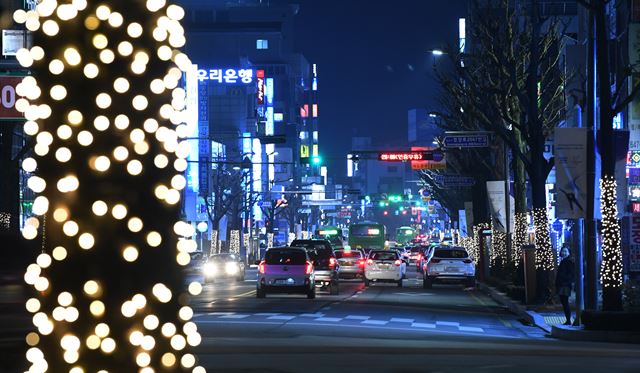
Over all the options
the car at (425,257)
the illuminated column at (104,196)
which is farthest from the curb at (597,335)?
the car at (425,257)

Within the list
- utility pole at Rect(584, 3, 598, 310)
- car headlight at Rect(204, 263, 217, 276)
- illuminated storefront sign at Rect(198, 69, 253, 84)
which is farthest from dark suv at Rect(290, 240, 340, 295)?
illuminated storefront sign at Rect(198, 69, 253, 84)

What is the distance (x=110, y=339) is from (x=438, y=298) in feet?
123

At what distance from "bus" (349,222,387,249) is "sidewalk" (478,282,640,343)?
56.6m

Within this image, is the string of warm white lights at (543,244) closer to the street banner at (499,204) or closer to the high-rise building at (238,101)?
the street banner at (499,204)

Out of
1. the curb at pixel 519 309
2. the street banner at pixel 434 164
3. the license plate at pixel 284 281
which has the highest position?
the street banner at pixel 434 164

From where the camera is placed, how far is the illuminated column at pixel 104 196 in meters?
4.73

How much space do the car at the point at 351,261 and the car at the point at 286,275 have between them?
713 inches

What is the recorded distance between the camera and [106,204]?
478cm

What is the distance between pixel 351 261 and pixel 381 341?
3711cm

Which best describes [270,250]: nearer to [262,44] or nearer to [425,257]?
[425,257]

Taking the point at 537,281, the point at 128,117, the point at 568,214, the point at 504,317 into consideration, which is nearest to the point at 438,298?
the point at 537,281

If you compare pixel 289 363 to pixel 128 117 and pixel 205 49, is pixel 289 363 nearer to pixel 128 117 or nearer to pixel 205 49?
pixel 128 117

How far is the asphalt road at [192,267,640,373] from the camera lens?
620 inches

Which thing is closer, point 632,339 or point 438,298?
point 632,339
